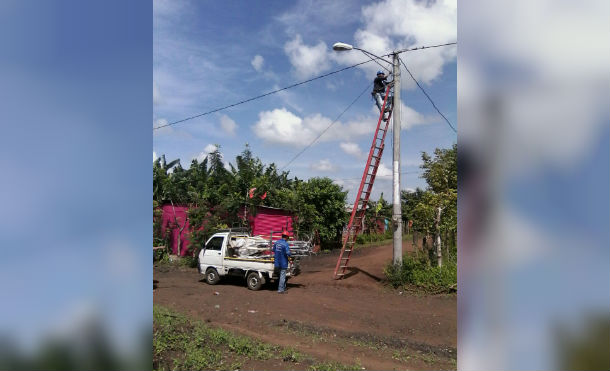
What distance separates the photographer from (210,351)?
16.7 ft

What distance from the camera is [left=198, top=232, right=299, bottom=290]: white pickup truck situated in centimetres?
1115

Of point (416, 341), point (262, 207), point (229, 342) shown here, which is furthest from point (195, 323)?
point (262, 207)

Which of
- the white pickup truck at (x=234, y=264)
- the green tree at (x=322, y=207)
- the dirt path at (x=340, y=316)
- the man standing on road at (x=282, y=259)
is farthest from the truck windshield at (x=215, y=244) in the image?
the green tree at (x=322, y=207)

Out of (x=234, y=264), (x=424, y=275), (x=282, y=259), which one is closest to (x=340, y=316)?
(x=282, y=259)

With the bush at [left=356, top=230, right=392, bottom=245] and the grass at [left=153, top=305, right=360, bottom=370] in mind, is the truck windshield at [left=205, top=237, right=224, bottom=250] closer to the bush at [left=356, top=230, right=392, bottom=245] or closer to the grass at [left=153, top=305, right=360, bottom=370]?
the grass at [left=153, top=305, right=360, bottom=370]

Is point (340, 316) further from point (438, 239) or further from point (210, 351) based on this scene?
point (438, 239)

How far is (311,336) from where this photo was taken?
653 centimetres

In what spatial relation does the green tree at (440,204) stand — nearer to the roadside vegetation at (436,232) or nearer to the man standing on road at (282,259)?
the roadside vegetation at (436,232)

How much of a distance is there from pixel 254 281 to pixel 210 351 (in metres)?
6.18

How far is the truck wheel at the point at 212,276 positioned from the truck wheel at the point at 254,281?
4.47ft

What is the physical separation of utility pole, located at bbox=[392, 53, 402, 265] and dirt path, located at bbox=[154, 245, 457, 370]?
1230 mm

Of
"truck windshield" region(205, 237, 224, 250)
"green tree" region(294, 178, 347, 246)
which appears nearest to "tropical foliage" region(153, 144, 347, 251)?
"green tree" region(294, 178, 347, 246)
